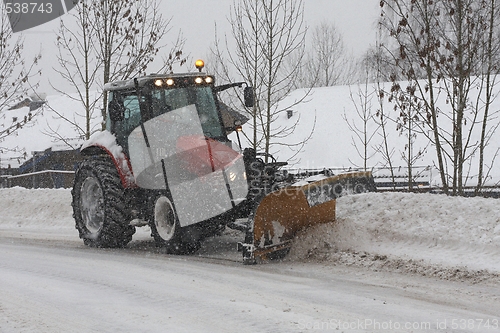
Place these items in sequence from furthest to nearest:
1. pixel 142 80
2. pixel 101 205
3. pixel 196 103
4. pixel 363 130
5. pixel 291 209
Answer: pixel 363 130 → pixel 101 205 → pixel 196 103 → pixel 142 80 → pixel 291 209

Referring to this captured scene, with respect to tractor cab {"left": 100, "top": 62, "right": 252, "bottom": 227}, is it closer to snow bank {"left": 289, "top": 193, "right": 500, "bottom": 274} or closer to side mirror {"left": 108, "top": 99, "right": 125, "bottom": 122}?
side mirror {"left": 108, "top": 99, "right": 125, "bottom": 122}

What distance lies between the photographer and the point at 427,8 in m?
9.66

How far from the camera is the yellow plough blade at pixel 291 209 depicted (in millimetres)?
6914

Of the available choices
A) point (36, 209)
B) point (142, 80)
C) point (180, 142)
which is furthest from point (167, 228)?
point (36, 209)

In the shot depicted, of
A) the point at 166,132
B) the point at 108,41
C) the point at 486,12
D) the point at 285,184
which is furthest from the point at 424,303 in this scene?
the point at 108,41

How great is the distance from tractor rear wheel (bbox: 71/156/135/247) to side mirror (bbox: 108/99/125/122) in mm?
832

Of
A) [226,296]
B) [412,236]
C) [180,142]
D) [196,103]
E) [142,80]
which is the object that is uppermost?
[142,80]

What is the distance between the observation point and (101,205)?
8.73 metres

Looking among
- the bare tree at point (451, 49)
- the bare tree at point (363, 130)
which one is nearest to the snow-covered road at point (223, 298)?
the bare tree at point (451, 49)

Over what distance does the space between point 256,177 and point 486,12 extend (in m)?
4.91

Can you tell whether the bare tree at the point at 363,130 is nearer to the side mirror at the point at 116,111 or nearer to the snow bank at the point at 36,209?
the snow bank at the point at 36,209

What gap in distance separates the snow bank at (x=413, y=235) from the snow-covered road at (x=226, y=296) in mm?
115

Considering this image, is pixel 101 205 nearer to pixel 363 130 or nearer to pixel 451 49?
pixel 451 49

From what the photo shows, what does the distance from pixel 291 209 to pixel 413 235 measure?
150 centimetres
